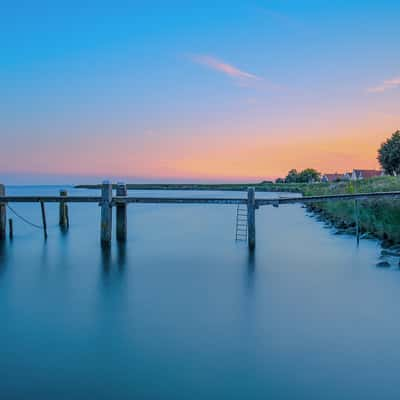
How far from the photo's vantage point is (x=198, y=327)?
6.68 meters

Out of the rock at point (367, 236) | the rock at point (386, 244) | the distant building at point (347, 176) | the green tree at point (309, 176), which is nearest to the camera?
the rock at point (386, 244)

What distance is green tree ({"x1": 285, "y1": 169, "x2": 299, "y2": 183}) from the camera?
397 feet

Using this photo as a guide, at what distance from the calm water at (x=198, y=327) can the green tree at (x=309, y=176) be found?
10390 centimetres

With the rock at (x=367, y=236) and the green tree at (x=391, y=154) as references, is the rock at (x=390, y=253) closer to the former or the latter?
the rock at (x=367, y=236)

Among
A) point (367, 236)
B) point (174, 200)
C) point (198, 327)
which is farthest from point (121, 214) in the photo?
point (367, 236)

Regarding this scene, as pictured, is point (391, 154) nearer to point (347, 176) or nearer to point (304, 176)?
point (347, 176)

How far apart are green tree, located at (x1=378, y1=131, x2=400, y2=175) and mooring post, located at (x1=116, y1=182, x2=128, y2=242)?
48.3 meters

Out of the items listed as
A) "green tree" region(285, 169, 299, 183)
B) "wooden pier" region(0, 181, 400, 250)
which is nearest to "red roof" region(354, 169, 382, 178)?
"green tree" region(285, 169, 299, 183)

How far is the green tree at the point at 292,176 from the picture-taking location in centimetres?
12112

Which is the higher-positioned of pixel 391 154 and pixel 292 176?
pixel 391 154

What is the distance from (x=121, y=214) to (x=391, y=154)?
160 feet

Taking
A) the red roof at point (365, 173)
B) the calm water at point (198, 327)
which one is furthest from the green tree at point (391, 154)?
the calm water at point (198, 327)

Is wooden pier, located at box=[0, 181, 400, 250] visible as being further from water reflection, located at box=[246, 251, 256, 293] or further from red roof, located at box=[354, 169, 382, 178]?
red roof, located at box=[354, 169, 382, 178]

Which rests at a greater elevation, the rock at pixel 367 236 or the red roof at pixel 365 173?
the red roof at pixel 365 173
